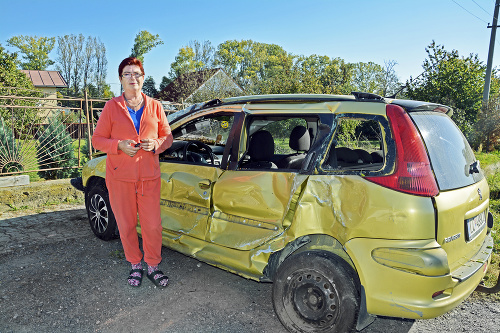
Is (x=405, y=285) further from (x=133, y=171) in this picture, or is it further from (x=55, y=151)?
(x=55, y=151)

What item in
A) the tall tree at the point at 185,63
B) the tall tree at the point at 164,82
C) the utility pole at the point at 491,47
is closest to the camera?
the utility pole at the point at 491,47

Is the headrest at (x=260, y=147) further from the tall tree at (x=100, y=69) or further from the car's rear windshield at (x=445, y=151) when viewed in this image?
the tall tree at (x=100, y=69)

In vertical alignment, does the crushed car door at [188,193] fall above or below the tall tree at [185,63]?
below

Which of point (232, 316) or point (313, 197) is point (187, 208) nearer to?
point (232, 316)

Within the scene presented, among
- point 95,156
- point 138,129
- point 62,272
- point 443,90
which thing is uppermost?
point 443,90

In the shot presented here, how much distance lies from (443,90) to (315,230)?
1534 cm

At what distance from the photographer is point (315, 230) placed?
8.40 ft

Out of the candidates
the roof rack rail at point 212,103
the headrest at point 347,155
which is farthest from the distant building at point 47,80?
the headrest at point 347,155

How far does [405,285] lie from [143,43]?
55.0 m

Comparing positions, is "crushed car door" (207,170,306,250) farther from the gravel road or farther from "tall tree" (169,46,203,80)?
"tall tree" (169,46,203,80)

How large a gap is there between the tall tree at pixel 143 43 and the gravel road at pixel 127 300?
5162cm

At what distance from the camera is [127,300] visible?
329 cm

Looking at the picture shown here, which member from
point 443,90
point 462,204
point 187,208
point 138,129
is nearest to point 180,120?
point 138,129

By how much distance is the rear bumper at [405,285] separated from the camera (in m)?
2.20
